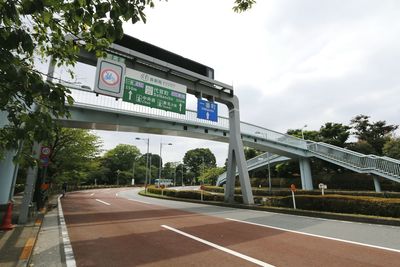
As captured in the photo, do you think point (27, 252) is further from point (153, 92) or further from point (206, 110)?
point (206, 110)

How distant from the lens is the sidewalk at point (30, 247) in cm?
504

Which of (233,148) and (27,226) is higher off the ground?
(233,148)

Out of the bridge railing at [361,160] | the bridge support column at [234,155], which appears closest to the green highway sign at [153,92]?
the bridge support column at [234,155]

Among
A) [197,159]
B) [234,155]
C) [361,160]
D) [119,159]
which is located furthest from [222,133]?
[197,159]

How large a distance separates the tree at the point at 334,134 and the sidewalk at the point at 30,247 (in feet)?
107

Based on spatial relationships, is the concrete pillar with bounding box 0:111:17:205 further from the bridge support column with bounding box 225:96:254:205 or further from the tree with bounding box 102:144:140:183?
the tree with bounding box 102:144:140:183

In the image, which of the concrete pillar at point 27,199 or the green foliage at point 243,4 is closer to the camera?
the green foliage at point 243,4

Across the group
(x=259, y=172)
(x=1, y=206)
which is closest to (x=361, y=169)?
(x=259, y=172)

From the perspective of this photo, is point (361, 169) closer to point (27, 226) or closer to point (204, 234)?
point (204, 234)

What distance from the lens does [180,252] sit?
5.71 m

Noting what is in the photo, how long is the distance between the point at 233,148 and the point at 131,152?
72.3 meters

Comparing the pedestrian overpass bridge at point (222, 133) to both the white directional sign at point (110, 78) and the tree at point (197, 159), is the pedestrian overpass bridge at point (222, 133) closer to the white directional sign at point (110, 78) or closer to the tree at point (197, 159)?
the white directional sign at point (110, 78)

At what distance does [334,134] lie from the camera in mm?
33719

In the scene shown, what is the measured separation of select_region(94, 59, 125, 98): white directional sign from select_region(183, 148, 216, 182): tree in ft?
303
